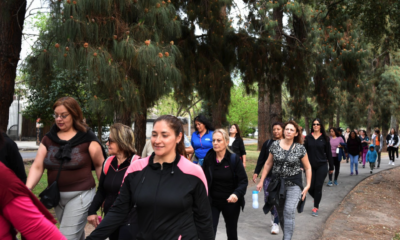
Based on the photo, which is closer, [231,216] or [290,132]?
[231,216]

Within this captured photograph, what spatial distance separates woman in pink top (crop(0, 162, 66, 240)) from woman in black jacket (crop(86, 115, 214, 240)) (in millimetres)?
738

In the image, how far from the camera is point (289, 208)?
564 centimetres

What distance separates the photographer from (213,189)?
517 cm

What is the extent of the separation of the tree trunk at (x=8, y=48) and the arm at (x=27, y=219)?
22.4 feet

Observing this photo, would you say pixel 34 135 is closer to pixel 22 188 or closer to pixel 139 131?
pixel 139 131

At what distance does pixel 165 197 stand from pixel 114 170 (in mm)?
1522

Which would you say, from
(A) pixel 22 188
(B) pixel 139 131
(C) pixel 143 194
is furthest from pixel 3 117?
(A) pixel 22 188

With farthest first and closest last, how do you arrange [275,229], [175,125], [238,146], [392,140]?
1. [392,140]
2. [238,146]
3. [275,229]
4. [175,125]

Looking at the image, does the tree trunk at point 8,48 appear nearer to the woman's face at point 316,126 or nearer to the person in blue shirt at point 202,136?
the person in blue shirt at point 202,136

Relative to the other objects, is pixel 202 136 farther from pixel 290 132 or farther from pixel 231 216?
pixel 231 216

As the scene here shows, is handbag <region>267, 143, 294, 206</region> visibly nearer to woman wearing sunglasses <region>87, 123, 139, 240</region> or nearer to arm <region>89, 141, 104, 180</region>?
woman wearing sunglasses <region>87, 123, 139, 240</region>

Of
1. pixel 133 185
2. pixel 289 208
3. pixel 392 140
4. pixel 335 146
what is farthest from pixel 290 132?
pixel 392 140

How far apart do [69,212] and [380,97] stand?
31800 millimetres

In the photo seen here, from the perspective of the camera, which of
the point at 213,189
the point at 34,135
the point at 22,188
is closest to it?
the point at 22,188
